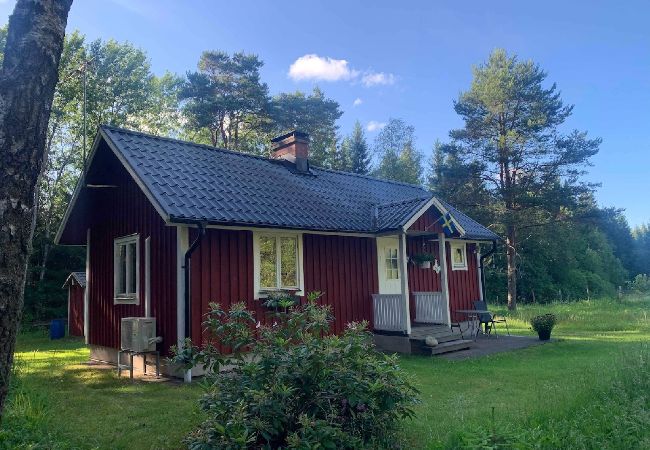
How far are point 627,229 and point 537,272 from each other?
3285cm

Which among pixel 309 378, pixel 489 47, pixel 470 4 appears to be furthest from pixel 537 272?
pixel 309 378

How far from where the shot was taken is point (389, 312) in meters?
10.7

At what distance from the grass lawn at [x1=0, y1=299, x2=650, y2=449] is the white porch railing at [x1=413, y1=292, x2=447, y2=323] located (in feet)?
6.35

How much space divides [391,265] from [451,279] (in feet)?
8.83

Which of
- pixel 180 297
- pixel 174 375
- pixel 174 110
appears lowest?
pixel 174 375

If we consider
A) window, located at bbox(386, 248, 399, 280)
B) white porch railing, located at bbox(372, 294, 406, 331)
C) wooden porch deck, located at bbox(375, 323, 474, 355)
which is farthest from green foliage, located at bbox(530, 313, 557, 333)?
white porch railing, located at bbox(372, 294, 406, 331)

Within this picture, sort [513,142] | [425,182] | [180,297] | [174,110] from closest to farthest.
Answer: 1. [180,297]
2. [513,142]
3. [174,110]
4. [425,182]

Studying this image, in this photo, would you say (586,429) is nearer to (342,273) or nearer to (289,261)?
(289,261)

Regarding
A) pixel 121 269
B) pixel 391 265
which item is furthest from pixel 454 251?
pixel 121 269

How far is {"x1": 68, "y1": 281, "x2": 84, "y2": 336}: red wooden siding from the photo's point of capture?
16.1 m

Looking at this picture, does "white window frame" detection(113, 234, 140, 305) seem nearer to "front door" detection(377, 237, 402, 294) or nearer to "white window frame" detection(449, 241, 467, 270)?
"front door" detection(377, 237, 402, 294)

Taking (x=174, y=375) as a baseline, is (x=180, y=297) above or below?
above

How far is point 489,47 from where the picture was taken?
84.4 ft

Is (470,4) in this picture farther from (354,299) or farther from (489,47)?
(489,47)
